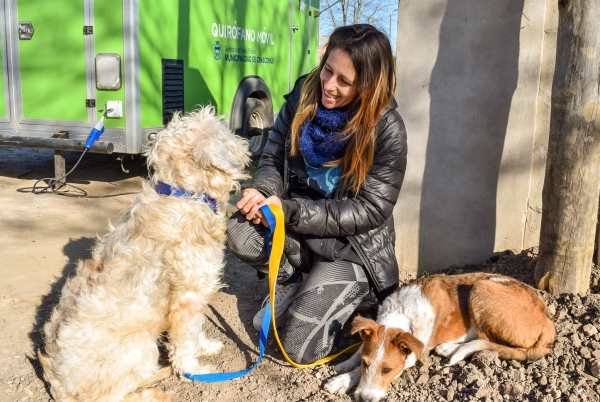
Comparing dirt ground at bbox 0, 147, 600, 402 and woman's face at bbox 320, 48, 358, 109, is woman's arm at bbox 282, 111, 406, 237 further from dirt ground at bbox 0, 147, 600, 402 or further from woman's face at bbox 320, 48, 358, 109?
dirt ground at bbox 0, 147, 600, 402

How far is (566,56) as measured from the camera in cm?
379

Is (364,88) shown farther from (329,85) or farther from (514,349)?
(514,349)

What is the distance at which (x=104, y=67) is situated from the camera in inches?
271

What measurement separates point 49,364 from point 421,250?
124 inches

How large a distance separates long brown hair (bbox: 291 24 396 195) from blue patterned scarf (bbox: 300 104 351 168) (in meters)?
0.06

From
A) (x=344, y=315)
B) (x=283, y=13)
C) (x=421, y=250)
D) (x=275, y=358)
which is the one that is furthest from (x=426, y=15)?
(x=283, y=13)

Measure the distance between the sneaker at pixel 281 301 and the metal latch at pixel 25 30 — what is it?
200 inches

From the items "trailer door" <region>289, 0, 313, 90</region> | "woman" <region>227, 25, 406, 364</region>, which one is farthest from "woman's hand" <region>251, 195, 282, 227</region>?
"trailer door" <region>289, 0, 313, 90</region>

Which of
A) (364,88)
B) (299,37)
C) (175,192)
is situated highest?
(299,37)

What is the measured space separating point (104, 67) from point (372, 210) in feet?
14.8

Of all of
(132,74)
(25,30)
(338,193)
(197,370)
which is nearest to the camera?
(197,370)

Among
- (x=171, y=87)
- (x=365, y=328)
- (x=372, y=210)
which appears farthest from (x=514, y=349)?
(x=171, y=87)

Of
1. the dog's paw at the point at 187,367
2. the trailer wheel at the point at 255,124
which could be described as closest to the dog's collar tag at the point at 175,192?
the dog's paw at the point at 187,367

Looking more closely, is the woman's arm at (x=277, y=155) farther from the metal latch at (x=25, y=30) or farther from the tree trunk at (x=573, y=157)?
the metal latch at (x=25, y=30)
